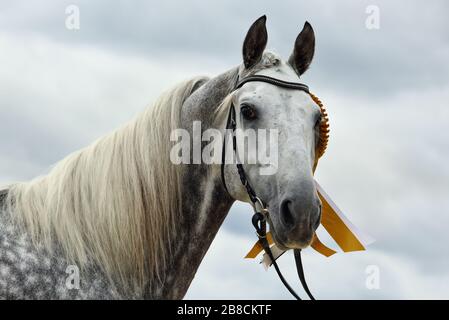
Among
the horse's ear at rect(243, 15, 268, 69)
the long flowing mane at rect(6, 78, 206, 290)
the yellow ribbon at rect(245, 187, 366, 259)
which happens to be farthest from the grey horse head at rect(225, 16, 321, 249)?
the yellow ribbon at rect(245, 187, 366, 259)

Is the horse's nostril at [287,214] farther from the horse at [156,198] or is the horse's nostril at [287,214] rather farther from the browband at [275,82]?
the browband at [275,82]

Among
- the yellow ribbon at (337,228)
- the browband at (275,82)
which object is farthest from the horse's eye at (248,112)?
the yellow ribbon at (337,228)

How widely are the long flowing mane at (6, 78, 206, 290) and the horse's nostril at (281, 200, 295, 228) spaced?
1.28 metres

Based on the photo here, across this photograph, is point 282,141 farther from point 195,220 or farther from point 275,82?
point 195,220

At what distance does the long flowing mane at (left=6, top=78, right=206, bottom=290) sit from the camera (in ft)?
18.7

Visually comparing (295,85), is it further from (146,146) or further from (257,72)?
(146,146)

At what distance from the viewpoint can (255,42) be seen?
240 inches

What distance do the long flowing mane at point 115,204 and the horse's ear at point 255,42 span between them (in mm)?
955

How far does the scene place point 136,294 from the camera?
5.74 meters

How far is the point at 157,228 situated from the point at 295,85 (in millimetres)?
2013

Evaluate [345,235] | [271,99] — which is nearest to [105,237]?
[271,99]

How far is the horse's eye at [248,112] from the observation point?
5661 millimetres

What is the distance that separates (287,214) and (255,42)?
1.95m

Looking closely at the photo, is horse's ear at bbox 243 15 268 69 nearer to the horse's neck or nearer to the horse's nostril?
the horse's neck
